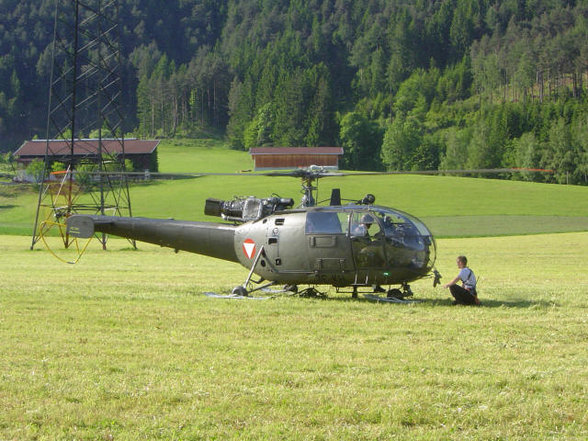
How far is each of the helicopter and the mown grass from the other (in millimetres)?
709

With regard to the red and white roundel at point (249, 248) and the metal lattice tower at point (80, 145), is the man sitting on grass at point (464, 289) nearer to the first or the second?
the red and white roundel at point (249, 248)

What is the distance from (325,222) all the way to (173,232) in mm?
4129

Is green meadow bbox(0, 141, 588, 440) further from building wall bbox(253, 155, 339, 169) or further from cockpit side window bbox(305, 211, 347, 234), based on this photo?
building wall bbox(253, 155, 339, 169)

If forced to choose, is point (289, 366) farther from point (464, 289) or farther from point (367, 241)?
point (464, 289)

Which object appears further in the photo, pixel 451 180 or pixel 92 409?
pixel 451 180

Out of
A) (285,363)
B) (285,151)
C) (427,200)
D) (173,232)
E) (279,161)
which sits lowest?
(427,200)

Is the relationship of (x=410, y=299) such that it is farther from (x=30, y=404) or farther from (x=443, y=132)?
(x=443, y=132)

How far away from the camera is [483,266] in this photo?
2988 centimetres

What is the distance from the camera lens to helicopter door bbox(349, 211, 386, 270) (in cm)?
1549

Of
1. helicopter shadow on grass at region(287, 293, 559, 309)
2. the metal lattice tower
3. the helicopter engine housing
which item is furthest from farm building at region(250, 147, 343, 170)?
helicopter shadow on grass at region(287, 293, 559, 309)

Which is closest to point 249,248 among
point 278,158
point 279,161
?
point 279,161

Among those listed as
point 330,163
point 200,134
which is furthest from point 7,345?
point 200,134

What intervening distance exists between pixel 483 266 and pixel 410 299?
46.8 feet

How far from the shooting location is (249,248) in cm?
1725
